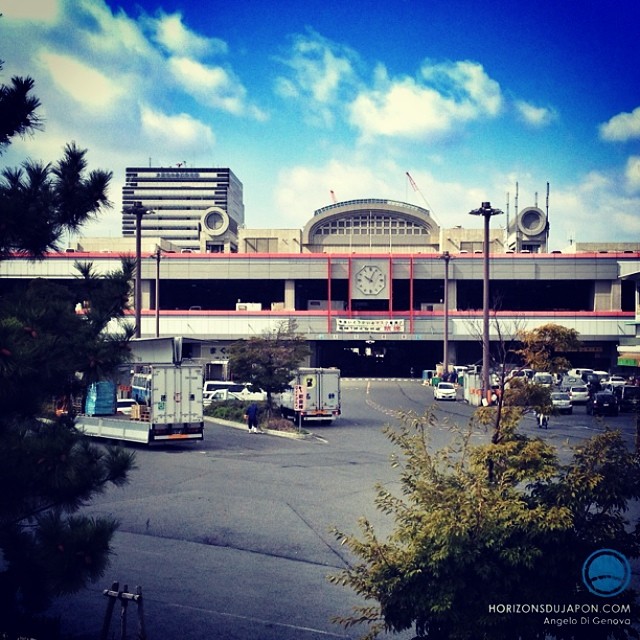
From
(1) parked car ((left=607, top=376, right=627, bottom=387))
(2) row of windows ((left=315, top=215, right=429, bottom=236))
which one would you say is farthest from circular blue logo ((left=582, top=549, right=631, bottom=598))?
(2) row of windows ((left=315, top=215, right=429, bottom=236))

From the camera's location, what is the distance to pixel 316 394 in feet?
119

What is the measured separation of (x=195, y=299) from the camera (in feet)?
274

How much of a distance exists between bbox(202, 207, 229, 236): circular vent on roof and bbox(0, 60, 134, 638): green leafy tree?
2943 inches

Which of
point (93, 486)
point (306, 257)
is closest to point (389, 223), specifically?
point (306, 257)

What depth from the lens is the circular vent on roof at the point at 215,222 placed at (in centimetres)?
8325

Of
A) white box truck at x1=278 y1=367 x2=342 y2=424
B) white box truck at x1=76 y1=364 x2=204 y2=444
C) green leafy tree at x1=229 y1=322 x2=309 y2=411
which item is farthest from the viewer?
white box truck at x1=278 y1=367 x2=342 y2=424

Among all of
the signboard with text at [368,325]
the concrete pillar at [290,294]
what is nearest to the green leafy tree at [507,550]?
the signboard with text at [368,325]

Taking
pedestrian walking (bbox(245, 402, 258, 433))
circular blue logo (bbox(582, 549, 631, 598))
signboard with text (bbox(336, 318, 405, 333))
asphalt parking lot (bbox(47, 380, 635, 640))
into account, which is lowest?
asphalt parking lot (bbox(47, 380, 635, 640))

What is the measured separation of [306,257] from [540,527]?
6711cm

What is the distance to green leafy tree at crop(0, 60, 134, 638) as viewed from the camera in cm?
764

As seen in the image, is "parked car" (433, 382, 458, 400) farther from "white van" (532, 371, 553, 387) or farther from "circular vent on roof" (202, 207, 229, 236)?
"circular vent on roof" (202, 207, 229, 236)

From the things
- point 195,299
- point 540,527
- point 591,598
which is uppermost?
point 195,299

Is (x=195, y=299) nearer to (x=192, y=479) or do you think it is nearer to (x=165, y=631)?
(x=192, y=479)

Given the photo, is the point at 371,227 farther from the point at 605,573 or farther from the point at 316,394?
the point at 605,573
